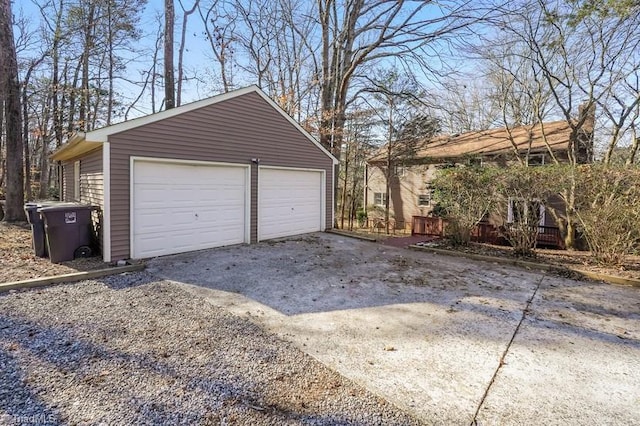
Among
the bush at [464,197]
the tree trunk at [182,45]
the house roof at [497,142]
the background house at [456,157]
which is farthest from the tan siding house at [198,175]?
the tree trunk at [182,45]

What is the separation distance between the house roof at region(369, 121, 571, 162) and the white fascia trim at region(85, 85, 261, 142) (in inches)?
383

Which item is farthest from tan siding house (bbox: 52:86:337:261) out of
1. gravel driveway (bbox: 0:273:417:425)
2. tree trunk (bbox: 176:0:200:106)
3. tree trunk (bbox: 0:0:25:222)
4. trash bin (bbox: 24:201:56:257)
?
tree trunk (bbox: 176:0:200:106)

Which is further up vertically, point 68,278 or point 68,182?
point 68,182

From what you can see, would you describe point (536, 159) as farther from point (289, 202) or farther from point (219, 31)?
point (219, 31)

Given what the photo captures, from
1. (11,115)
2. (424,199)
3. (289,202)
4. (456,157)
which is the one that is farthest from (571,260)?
(11,115)

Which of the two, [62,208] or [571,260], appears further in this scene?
[571,260]

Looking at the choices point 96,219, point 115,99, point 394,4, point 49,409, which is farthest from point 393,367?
point 115,99

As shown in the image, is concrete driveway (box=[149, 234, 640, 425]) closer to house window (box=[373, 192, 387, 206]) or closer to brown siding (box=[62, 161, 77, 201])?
brown siding (box=[62, 161, 77, 201])

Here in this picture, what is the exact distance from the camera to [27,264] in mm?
5910

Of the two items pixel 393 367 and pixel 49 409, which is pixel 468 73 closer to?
pixel 393 367

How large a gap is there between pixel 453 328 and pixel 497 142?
1379 cm

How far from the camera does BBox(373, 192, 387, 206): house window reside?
18672mm

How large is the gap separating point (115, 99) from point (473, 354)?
21.2 metres

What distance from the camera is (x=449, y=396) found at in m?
2.54
